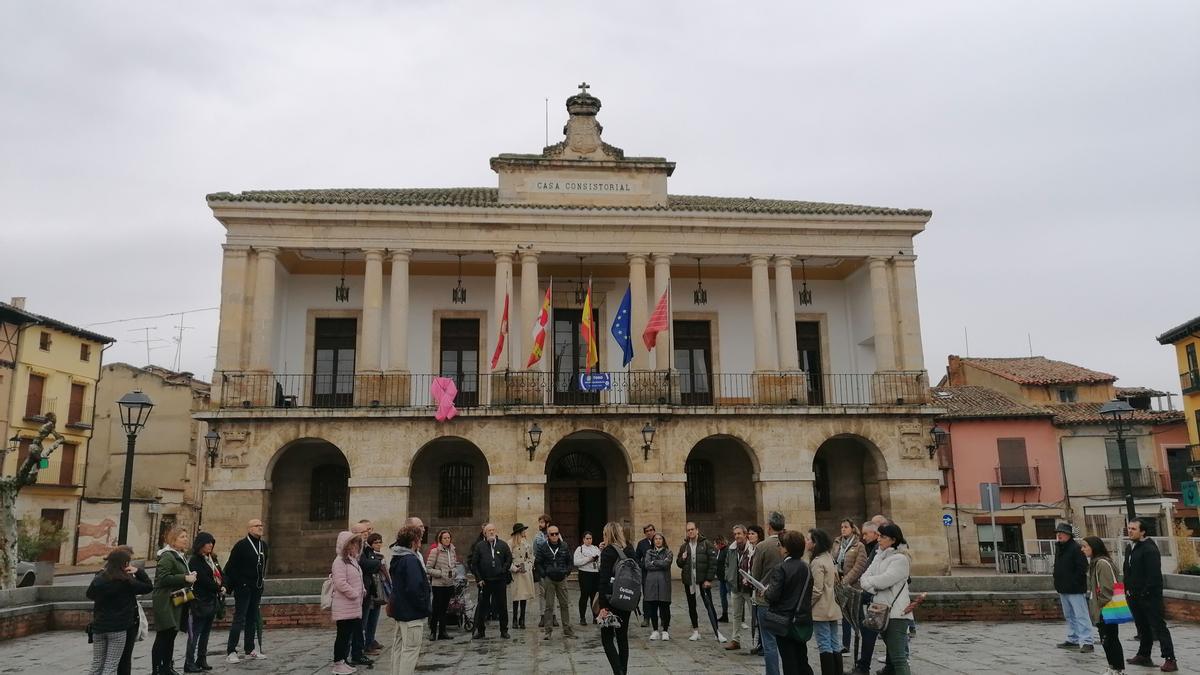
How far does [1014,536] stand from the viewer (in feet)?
102

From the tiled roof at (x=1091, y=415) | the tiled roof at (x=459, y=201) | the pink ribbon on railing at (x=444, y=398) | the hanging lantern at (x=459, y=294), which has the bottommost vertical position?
the pink ribbon on railing at (x=444, y=398)

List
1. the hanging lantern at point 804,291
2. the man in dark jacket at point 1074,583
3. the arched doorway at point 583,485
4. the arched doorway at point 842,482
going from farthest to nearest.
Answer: the hanging lantern at point 804,291 < the arched doorway at point 842,482 < the arched doorway at point 583,485 < the man in dark jacket at point 1074,583

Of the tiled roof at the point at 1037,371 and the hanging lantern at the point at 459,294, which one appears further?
the tiled roof at the point at 1037,371

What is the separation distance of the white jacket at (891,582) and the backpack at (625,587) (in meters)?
2.16

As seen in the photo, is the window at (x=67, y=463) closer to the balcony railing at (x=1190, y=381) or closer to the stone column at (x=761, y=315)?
the stone column at (x=761, y=315)

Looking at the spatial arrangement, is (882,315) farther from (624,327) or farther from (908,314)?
(624,327)

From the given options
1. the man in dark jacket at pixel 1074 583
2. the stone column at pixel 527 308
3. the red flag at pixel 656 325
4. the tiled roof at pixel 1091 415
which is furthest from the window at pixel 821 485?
the tiled roof at pixel 1091 415

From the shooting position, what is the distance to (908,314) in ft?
69.2

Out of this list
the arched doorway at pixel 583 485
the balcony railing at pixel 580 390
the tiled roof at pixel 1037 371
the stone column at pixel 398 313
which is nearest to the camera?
the balcony railing at pixel 580 390

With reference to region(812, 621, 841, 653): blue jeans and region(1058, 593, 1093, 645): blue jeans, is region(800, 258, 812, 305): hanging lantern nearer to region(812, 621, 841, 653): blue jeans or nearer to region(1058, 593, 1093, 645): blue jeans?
region(1058, 593, 1093, 645): blue jeans

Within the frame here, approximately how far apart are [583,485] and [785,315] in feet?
22.5

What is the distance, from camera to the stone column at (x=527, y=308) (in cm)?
1994

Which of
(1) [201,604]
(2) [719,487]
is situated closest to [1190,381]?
(2) [719,487]

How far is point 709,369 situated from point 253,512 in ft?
39.0
